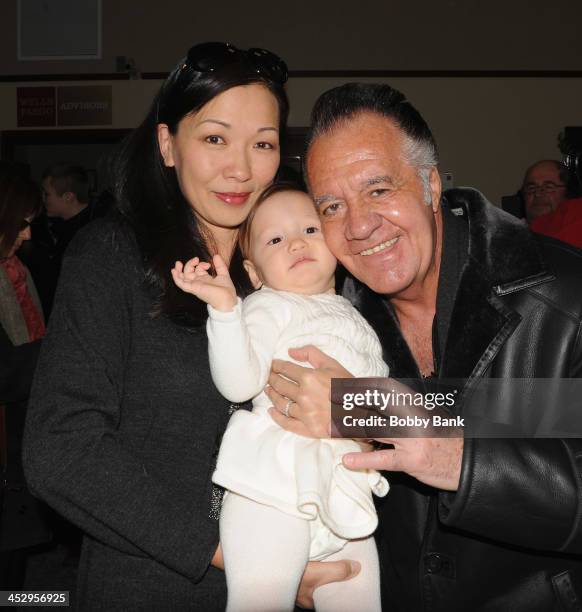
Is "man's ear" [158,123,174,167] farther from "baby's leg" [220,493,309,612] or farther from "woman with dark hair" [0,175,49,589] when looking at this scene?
"woman with dark hair" [0,175,49,589]

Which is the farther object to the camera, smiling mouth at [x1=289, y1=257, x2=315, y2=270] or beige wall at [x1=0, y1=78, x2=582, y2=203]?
beige wall at [x1=0, y1=78, x2=582, y2=203]

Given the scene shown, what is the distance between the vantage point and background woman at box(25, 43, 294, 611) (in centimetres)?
135

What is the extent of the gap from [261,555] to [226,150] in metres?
0.98

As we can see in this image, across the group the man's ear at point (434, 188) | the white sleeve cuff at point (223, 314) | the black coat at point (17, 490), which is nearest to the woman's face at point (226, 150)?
the white sleeve cuff at point (223, 314)

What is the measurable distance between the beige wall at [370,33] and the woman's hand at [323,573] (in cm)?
677

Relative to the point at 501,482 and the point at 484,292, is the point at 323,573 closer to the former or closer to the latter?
the point at 501,482

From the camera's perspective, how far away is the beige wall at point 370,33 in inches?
289

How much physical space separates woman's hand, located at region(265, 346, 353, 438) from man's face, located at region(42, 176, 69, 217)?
4174 mm

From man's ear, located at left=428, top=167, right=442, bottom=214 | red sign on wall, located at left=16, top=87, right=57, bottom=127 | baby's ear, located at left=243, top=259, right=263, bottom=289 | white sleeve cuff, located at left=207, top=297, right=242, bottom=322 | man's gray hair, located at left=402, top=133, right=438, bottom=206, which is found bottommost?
white sleeve cuff, located at left=207, top=297, right=242, bottom=322

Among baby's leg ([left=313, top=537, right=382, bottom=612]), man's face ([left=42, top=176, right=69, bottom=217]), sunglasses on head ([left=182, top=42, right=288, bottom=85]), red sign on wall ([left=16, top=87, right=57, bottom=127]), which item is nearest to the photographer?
baby's leg ([left=313, top=537, right=382, bottom=612])

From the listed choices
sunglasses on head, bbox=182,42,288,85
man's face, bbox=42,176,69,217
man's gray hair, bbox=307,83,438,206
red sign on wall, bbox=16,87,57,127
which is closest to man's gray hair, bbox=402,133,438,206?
man's gray hair, bbox=307,83,438,206

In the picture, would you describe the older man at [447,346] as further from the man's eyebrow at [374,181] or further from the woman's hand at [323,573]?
the woman's hand at [323,573]

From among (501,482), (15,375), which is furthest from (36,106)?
(501,482)

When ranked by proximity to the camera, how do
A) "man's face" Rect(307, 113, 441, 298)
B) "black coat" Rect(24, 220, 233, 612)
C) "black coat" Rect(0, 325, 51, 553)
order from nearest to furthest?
"black coat" Rect(24, 220, 233, 612), "man's face" Rect(307, 113, 441, 298), "black coat" Rect(0, 325, 51, 553)
